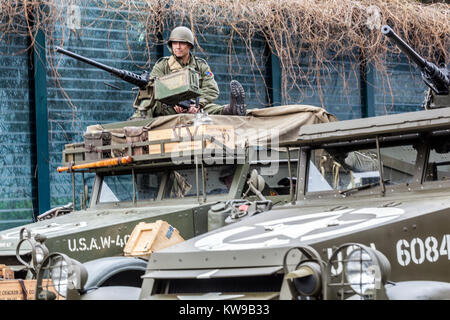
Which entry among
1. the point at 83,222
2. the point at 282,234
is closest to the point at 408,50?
the point at 83,222

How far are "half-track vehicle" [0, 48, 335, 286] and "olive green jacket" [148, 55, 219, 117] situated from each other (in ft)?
1.11

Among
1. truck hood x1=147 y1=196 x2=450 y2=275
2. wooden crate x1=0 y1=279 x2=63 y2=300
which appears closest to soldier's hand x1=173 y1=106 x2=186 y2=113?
wooden crate x1=0 y1=279 x2=63 y2=300

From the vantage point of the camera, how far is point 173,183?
8.80 meters

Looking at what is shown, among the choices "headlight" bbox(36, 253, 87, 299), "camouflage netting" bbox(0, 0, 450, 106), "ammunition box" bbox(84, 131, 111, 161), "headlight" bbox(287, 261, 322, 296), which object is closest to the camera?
"headlight" bbox(287, 261, 322, 296)

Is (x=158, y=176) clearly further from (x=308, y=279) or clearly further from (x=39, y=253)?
(x=308, y=279)

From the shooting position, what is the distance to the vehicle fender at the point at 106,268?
20.2ft

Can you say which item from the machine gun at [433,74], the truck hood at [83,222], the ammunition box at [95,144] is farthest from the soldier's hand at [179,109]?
the machine gun at [433,74]

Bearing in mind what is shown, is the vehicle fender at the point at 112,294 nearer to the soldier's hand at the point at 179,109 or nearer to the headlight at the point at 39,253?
the headlight at the point at 39,253

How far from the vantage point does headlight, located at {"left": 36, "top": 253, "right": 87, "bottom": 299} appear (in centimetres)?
575

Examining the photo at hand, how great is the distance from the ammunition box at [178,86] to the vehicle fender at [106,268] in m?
3.08

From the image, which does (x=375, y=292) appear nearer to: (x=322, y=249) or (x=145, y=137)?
(x=322, y=249)

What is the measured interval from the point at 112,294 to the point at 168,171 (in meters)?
3.11

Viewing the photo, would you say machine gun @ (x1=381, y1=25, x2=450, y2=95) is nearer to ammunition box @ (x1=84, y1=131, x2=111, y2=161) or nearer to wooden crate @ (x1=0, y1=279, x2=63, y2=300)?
→ ammunition box @ (x1=84, y1=131, x2=111, y2=161)
